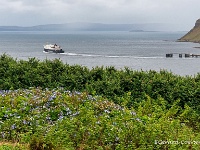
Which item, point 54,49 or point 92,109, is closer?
point 92,109

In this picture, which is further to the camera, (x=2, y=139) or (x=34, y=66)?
(x=34, y=66)

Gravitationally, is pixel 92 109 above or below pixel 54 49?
above

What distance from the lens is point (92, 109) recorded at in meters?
8.74

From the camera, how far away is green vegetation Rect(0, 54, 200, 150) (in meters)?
6.32

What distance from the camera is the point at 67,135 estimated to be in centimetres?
648

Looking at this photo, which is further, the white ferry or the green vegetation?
the white ferry

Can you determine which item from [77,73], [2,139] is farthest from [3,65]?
[2,139]

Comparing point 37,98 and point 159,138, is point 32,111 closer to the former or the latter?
point 37,98

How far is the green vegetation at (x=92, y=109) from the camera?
6.32 meters

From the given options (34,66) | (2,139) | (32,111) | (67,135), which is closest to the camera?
(67,135)

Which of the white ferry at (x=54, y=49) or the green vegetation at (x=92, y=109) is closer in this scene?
the green vegetation at (x=92, y=109)

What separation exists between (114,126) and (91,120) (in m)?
0.50

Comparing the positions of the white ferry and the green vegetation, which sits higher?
the green vegetation

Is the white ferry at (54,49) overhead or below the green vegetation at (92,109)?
below
